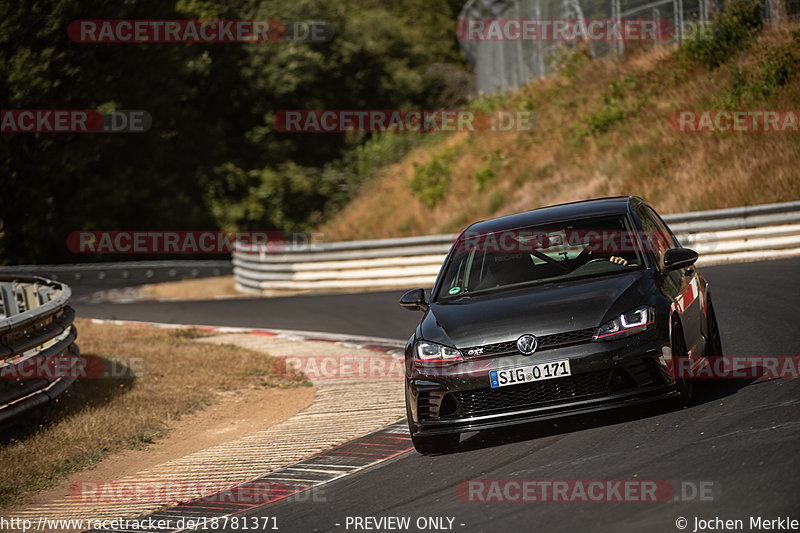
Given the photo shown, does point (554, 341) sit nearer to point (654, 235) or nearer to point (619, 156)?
point (654, 235)

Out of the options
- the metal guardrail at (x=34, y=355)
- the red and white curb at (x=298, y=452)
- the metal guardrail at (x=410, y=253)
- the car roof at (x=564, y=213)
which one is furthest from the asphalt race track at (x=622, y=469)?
the metal guardrail at (x=410, y=253)

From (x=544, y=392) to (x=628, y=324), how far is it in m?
0.70

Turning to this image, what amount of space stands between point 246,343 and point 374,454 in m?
8.02

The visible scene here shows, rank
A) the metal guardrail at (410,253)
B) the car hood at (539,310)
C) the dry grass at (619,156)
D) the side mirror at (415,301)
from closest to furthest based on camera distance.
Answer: the car hood at (539,310)
the side mirror at (415,301)
the metal guardrail at (410,253)
the dry grass at (619,156)

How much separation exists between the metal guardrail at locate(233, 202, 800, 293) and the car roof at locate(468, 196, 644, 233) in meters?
8.73

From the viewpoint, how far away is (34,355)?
9.66 metres

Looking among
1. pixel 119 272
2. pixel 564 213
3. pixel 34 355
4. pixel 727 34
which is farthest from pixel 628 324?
pixel 119 272

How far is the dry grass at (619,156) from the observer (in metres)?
19.8

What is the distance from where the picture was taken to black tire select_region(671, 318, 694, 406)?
21.6ft

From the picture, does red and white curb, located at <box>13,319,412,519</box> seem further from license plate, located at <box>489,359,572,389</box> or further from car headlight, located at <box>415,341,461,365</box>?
Answer: license plate, located at <box>489,359,572,389</box>

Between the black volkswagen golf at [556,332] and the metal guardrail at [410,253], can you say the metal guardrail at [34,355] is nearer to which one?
the black volkswagen golf at [556,332]

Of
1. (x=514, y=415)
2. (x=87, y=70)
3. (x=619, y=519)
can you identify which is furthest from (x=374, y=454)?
(x=87, y=70)

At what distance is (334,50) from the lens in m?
50.5

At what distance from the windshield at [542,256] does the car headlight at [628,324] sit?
0.69 metres
